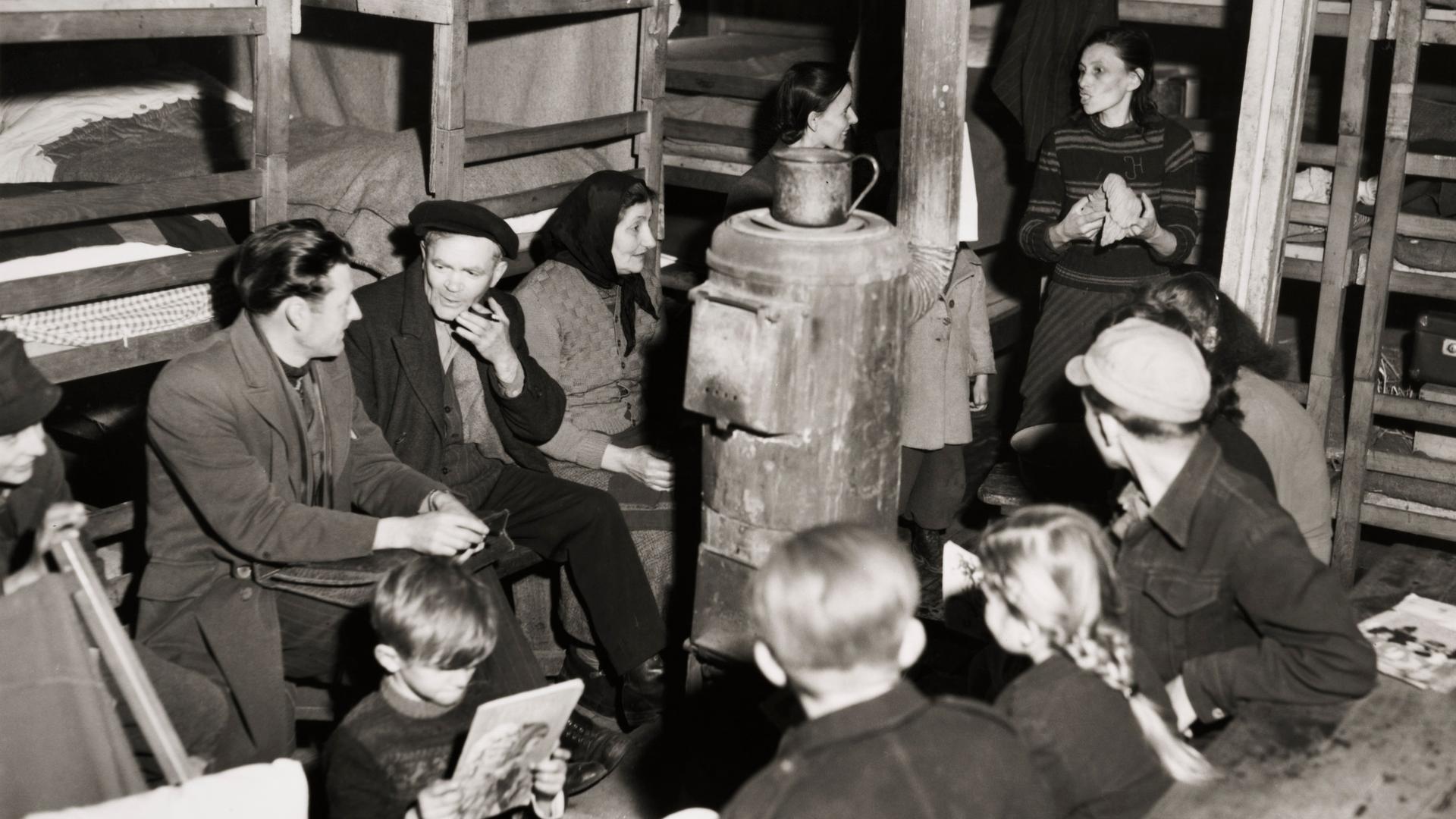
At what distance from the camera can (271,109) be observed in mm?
4480

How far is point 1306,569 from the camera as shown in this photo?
123 inches

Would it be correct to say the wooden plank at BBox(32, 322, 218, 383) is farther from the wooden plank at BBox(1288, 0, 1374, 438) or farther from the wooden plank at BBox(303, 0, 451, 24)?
the wooden plank at BBox(1288, 0, 1374, 438)

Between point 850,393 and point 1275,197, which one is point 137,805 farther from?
point 1275,197

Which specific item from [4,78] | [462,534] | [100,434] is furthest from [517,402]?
[4,78]

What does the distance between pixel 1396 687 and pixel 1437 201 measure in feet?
10.5

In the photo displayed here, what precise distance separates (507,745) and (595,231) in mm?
2368

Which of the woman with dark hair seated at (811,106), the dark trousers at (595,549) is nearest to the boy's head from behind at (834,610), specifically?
the dark trousers at (595,549)

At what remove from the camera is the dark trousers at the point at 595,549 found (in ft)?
16.0

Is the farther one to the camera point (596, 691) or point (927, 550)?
point (927, 550)

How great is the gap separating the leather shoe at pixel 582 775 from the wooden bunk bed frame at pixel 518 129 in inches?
80.5

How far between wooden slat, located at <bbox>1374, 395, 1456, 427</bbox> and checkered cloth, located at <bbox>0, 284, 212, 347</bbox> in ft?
14.8

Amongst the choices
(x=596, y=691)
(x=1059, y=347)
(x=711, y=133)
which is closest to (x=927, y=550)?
(x=1059, y=347)

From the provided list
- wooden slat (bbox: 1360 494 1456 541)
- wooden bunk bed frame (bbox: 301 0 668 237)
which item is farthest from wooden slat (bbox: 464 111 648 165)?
wooden slat (bbox: 1360 494 1456 541)

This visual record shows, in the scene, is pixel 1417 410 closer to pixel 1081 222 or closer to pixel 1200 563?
pixel 1081 222
